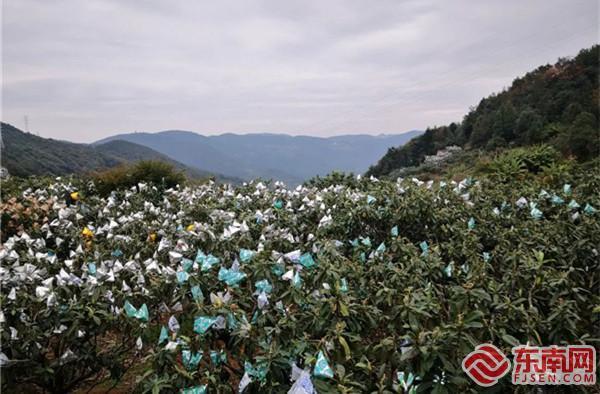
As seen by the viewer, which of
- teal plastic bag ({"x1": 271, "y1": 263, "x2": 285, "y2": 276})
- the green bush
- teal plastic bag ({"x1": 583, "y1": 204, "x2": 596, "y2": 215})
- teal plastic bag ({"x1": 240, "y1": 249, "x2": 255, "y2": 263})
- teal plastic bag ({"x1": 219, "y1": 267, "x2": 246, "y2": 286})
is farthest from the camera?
the green bush

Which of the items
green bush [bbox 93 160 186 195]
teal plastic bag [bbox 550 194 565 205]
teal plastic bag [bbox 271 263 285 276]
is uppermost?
green bush [bbox 93 160 186 195]

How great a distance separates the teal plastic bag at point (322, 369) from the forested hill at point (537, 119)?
1500 centimetres

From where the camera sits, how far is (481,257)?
11.4 feet

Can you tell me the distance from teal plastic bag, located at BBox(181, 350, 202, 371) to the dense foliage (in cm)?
1

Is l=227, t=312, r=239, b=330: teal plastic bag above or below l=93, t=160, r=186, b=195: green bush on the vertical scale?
below

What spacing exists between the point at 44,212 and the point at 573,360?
22.1 feet

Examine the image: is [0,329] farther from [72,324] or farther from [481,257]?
[481,257]

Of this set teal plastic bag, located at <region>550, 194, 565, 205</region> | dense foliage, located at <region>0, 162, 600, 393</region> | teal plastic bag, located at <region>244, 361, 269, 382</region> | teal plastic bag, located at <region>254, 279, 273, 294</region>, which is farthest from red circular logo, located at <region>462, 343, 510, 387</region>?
teal plastic bag, located at <region>550, 194, 565, 205</region>

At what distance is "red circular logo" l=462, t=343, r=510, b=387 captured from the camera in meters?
1.88

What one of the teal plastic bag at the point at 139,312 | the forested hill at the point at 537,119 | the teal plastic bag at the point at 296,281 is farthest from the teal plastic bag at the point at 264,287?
the forested hill at the point at 537,119

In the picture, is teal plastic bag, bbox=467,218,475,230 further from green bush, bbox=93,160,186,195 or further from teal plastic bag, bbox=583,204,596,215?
green bush, bbox=93,160,186,195

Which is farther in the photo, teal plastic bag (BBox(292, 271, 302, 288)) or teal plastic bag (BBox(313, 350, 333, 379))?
teal plastic bag (BBox(292, 271, 302, 288))

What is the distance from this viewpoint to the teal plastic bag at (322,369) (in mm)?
1727

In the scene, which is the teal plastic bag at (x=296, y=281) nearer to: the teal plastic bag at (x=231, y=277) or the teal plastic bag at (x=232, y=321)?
the teal plastic bag at (x=231, y=277)
